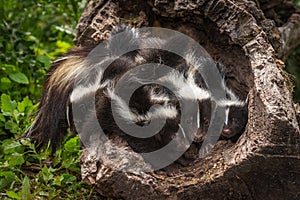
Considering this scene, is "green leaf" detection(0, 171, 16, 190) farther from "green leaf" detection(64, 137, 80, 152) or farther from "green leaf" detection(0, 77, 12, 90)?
"green leaf" detection(0, 77, 12, 90)

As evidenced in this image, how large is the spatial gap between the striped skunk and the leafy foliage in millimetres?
153

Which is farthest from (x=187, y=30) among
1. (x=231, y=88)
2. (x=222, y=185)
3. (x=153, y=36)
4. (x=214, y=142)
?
(x=222, y=185)

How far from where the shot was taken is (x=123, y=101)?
350 centimetres

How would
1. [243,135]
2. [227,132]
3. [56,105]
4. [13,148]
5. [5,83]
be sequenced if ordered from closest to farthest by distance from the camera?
[243,135] → [227,132] → [13,148] → [56,105] → [5,83]

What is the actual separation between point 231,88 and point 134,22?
83cm

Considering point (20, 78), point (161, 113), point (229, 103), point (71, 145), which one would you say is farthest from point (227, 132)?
point (20, 78)

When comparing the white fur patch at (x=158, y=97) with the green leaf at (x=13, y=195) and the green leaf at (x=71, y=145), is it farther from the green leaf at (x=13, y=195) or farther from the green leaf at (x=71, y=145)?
the green leaf at (x=13, y=195)

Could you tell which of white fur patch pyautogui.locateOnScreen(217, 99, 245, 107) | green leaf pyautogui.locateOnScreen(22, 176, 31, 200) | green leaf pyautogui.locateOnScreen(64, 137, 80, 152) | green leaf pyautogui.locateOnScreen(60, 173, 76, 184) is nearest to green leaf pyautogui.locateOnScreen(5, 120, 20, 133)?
green leaf pyautogui.locateOnScreen(64, 137, 80, 152)

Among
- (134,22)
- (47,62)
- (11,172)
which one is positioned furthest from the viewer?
(47,62)

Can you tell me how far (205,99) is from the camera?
11.8 feet

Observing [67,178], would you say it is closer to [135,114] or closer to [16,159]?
[16,159]

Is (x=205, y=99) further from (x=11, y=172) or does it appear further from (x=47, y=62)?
(x=47, y=62)

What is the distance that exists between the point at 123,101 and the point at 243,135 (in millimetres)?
732

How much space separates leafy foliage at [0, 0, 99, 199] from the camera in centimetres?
351
